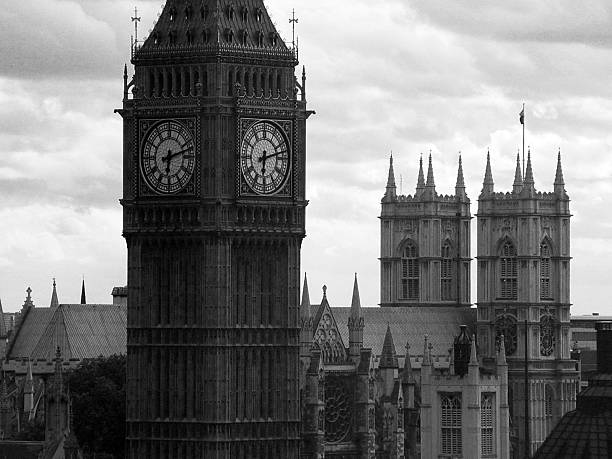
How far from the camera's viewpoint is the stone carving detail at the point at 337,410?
169750mm

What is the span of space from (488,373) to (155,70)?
3615 cm

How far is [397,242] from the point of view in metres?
198

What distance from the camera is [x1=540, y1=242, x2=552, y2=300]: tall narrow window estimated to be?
19200 centimetres

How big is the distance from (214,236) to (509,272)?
86.9 m

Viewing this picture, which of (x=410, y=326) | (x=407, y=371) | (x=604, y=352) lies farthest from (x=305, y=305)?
(x=604, y=352)

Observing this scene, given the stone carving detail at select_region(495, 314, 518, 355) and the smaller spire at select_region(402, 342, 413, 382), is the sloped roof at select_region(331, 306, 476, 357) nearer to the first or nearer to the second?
the stone carving detail at select_region(495, 314, 518, 355)

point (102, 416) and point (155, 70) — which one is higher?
point (155, 70)

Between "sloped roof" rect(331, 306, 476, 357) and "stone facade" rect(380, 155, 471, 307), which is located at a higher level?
"stone facade" rect(380, 155, 471, 307)

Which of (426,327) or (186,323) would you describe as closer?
(186,323)

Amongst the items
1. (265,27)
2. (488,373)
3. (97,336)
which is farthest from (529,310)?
(265,27)

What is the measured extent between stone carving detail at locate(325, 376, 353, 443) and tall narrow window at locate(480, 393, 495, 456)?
3639 cm

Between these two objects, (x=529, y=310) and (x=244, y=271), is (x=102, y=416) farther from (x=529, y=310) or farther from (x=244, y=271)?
(x=529, y=310)

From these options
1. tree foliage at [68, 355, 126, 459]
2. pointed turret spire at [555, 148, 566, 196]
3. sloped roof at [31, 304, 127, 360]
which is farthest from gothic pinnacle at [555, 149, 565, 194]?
tree foliage at [68, 355, 126, 459]

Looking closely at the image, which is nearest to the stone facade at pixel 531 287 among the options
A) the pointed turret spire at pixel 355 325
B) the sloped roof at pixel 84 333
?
the pointed turret spire at pixel 355 325
